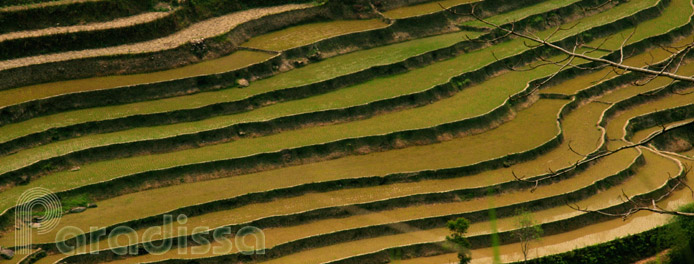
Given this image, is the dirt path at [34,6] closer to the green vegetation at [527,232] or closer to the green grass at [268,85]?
the green grass at [268,85]

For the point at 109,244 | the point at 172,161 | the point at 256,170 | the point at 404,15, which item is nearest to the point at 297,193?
the point at 256,170

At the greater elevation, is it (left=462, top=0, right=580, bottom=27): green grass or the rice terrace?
(left=462, top=0, right=580, bottom=27): green grass

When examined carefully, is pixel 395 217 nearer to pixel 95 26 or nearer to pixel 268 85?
pixel 268 85

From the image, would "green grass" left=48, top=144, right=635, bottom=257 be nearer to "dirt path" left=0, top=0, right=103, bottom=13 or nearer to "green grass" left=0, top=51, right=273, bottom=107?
"green grass" left=0, top=51, right=273, bottom=107

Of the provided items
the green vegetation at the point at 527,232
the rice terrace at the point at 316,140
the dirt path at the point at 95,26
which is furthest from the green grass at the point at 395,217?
the dirt path at the point at 95,26

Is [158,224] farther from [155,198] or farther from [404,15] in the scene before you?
[404,15]

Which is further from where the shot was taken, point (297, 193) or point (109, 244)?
point (297, 193)

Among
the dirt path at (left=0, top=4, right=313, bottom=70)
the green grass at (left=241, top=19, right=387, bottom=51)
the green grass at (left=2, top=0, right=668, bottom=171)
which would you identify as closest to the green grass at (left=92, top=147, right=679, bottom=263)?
the green grass at (left=2, top=0, right=668, bottom=171)
